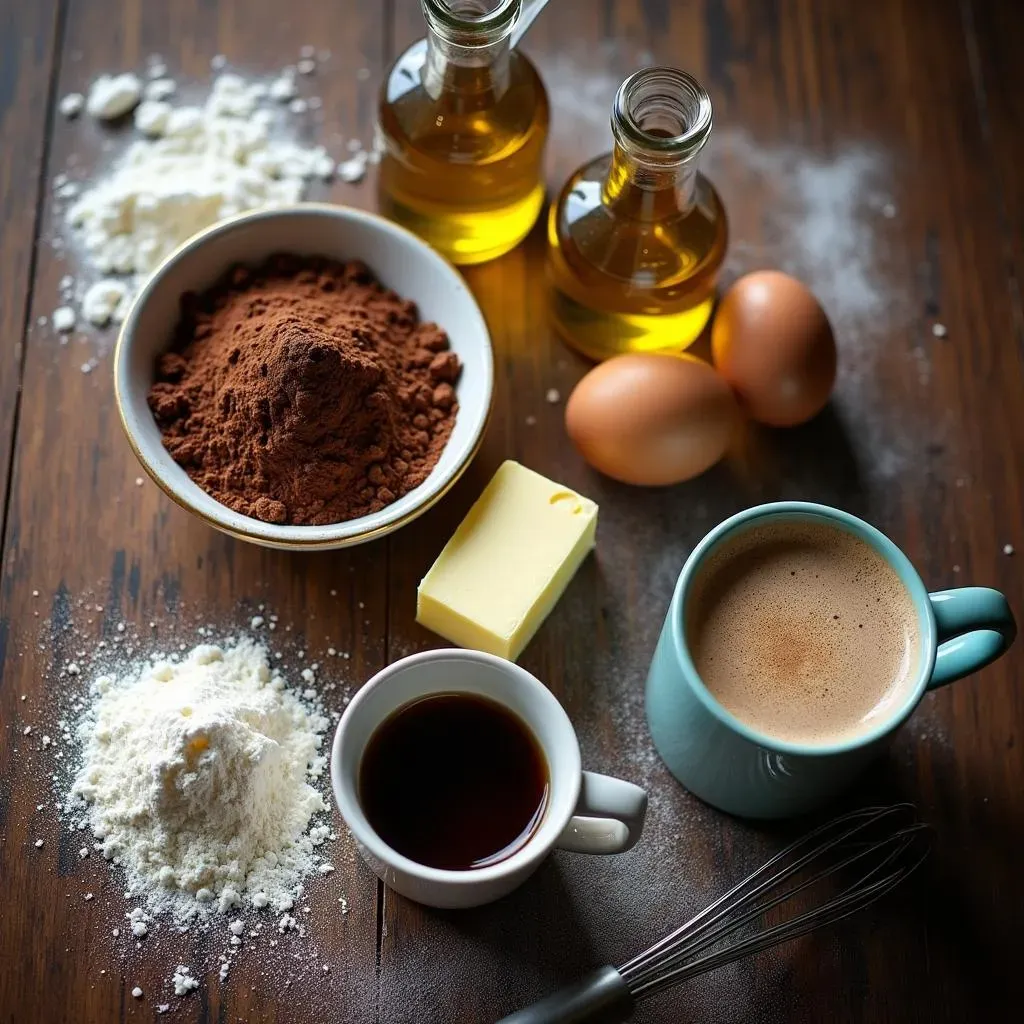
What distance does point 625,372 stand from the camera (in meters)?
1.14

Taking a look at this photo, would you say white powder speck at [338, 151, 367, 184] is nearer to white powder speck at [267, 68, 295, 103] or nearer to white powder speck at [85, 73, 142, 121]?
white powder speck at [267, 68, 295, 103]

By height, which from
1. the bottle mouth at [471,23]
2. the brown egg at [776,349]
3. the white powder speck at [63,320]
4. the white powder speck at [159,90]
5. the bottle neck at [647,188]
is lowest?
the white powder speck at [63,320]

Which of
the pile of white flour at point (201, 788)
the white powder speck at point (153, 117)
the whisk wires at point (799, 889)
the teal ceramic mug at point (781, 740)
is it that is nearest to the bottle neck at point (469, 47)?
the white powder speck at point (153, 117)

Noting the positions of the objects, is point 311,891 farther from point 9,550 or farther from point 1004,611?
point 1004,611

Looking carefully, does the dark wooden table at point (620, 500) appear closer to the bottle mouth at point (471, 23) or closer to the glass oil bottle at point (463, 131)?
the glass oil bottle at point (463, 131)

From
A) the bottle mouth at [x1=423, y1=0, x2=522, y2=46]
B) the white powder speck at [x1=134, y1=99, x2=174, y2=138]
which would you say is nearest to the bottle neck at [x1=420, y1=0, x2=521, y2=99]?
the bottle mouth at [x1=423, y1=0, x2=522, y2=46]

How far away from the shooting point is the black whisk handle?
37.2 inches

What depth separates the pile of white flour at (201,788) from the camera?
39.4 inches

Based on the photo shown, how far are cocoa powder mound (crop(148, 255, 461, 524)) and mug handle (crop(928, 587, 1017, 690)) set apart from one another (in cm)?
48

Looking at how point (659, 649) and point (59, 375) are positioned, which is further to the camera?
point (59, 375)

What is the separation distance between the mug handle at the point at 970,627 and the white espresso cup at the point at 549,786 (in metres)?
Answer: 0.28

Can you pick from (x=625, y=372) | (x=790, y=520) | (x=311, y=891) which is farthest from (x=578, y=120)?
(x=311, y=891)

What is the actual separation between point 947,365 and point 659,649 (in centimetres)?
51

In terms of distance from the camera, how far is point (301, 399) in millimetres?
1036
